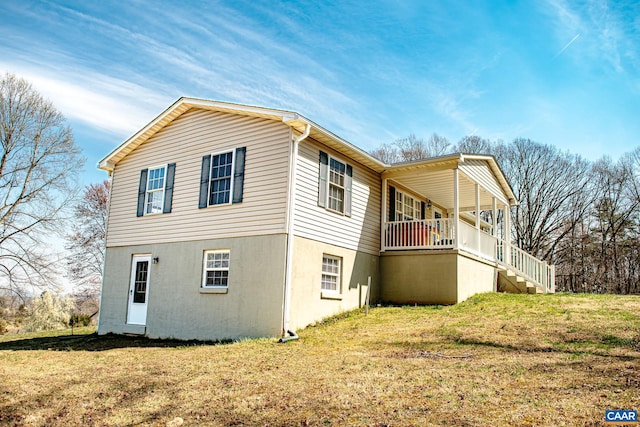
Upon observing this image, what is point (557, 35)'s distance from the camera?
411 inches

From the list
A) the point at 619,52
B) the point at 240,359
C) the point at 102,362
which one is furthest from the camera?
the point at 619,52

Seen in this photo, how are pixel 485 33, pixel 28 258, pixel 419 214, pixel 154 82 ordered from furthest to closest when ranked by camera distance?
pixel 28 258 → pixel 419 214 → pixel 154 82 → pixel 485 33

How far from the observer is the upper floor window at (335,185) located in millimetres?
12433

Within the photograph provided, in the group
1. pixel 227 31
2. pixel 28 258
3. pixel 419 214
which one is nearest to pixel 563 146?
pixel 419 214

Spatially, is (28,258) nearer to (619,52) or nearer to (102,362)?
(102,362)

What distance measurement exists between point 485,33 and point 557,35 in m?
1.54

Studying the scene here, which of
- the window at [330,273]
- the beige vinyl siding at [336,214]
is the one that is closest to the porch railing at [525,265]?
the beige vinyl siding at [336,214]

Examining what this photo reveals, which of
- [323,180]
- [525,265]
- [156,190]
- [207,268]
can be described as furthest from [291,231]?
[525,265]

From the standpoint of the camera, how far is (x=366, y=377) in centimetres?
672

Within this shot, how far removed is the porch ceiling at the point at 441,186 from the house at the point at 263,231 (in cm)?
12

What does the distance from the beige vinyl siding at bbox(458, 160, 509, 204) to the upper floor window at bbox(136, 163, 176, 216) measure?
28.5 ft

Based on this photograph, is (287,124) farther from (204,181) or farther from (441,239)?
(441,239)

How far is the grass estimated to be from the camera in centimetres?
532

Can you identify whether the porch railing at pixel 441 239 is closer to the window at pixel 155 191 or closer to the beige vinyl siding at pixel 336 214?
the beige vinyl siding at pixel 336 214
